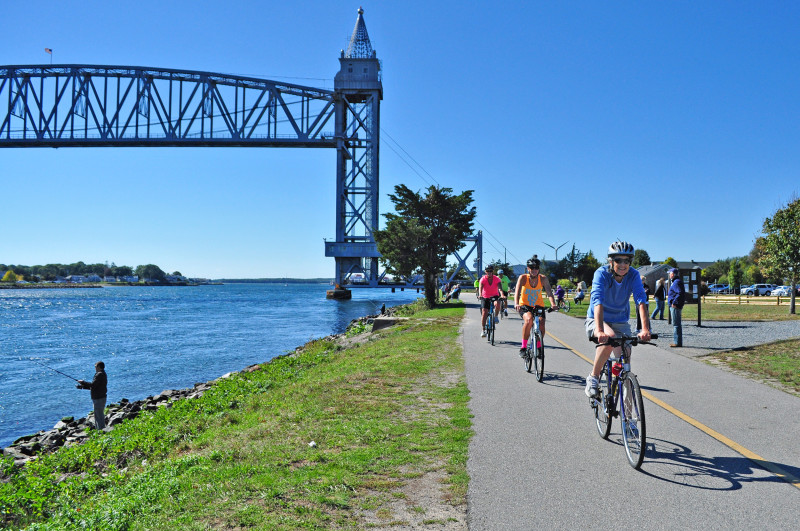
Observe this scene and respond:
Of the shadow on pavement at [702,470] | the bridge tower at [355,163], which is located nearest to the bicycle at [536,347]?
the shadow on pavement at [702,470]

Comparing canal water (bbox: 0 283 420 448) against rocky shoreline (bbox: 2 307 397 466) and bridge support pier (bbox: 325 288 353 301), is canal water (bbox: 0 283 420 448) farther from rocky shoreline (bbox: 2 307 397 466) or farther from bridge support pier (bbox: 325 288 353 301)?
bridge support pier (bbox: 325 288 353 301)

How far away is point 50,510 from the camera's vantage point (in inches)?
253

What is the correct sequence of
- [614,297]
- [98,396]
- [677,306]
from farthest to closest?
1. [677,306]
2. [98,396]
3. [614,297]

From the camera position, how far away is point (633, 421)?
538 centimetres

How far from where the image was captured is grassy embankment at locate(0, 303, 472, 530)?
4.44m

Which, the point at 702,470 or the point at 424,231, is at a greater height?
the point at 424,231

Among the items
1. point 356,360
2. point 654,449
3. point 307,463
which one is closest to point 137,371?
point 356,360

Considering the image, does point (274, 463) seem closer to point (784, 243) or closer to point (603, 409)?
point (603, 409)

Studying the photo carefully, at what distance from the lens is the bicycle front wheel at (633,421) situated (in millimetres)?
5145

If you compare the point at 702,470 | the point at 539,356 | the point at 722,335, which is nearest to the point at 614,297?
the point at 702,470

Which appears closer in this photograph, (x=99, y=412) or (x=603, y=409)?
(x=603, y=409)

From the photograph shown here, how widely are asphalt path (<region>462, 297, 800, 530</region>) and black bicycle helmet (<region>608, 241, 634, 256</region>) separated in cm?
192

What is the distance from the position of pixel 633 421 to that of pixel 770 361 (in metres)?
8.52

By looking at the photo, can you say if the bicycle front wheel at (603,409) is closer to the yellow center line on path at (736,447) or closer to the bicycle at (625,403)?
the bicycle at (625,403)
